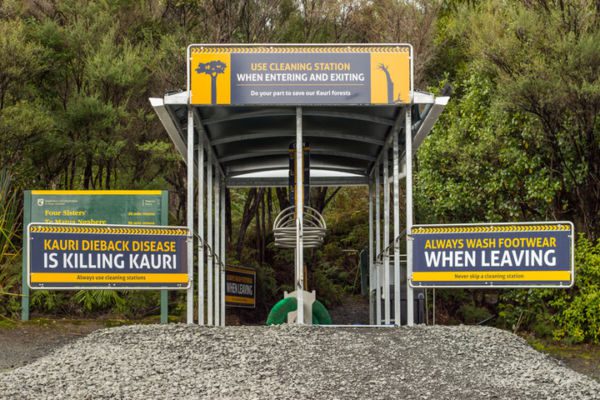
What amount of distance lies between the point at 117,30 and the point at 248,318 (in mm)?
7333

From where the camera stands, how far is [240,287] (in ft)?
66.7

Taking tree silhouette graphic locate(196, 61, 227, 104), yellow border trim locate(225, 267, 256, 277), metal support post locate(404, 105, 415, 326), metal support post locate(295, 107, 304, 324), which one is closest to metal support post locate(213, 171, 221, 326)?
yellow border trim locate(225, 267, 256, 277)

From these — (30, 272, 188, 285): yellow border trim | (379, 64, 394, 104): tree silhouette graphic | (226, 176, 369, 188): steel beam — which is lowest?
(30, 272, 188, 285): yellow border trim

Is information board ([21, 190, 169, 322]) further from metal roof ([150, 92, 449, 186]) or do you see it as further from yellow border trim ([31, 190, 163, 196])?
metal roof ([150, 92, 449, 186])

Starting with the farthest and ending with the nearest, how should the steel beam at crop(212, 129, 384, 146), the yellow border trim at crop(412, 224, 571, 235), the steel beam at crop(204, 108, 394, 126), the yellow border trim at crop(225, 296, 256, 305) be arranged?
the yellow border trim at crop(225, 296, 256, 305) < the steel beam at crop(212, 129, 384, 146) < the steel beam at crop(204, 108, 394, 126) < the yellow border trim at crop(412, 224, 571, 235)

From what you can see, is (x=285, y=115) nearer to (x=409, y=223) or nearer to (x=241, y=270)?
(x=409, y=223)

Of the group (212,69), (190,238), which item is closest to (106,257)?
(190,238)

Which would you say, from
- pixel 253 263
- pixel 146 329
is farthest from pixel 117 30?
pixel 146 329

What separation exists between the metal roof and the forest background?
2620mm

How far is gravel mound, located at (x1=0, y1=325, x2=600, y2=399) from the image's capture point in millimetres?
9469

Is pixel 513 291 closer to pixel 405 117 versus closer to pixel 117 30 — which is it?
pixel 405 117

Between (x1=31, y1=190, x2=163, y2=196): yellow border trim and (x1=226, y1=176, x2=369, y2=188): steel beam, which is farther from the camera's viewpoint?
(x1=226, y1=176, x2=369, y2=188): steel beam

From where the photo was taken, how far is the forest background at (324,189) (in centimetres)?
1697

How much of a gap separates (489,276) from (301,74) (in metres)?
3.74
